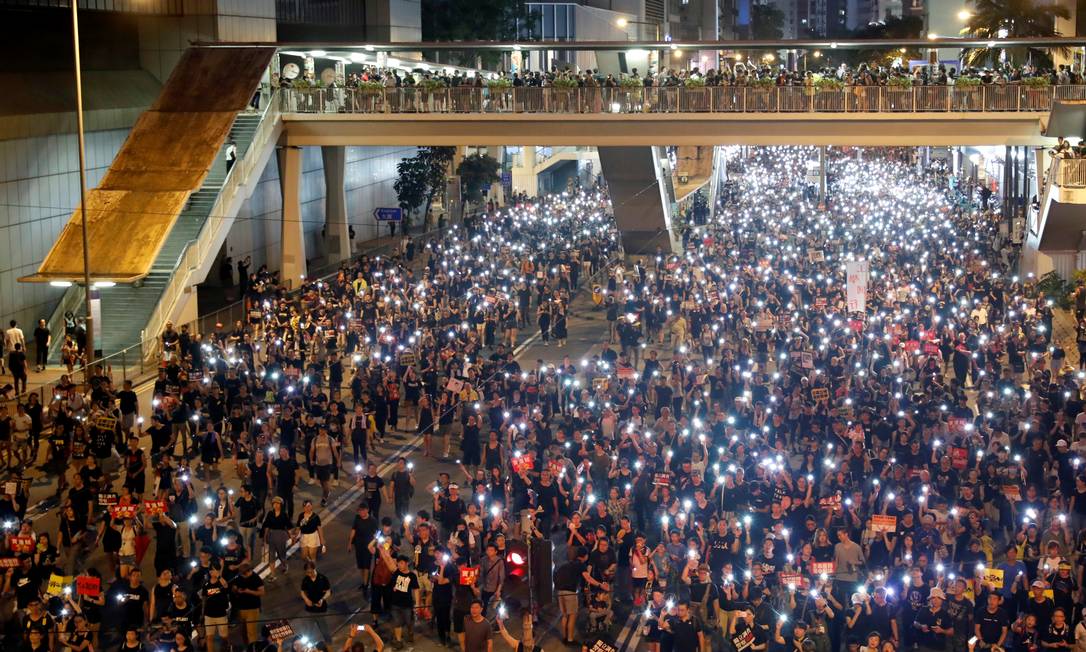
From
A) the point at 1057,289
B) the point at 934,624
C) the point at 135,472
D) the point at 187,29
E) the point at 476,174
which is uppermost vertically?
the point at 187,29

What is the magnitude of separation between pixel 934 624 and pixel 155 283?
21.8 metres

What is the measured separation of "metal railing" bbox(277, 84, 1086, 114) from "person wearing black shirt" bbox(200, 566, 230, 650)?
25.5 m

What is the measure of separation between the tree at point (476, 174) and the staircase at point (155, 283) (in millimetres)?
29495

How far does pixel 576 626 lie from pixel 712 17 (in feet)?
452

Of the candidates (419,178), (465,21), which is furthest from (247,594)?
(465,21)

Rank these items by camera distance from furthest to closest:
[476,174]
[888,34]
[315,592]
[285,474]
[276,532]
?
1. [888,34]
2. [476,174]
3. [285,474]
4. [276,532]
5. [315,592]

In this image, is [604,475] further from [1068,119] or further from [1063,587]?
[1068,119]

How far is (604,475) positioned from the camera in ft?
65.3

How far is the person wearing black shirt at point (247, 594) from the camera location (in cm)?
1521

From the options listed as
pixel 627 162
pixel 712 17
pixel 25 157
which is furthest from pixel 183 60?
pixel 712 17

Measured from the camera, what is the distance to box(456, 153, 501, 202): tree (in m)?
66.5

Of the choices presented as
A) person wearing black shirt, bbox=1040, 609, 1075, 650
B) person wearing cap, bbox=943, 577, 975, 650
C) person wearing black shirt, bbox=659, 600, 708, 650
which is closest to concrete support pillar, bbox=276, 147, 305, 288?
person wearing black shirt, bbox=659, 600, 708, 650

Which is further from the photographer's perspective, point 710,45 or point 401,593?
point 710,45

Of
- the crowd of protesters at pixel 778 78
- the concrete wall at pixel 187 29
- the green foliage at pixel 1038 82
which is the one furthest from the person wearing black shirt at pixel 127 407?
the green foliage at pixel 1038 82
